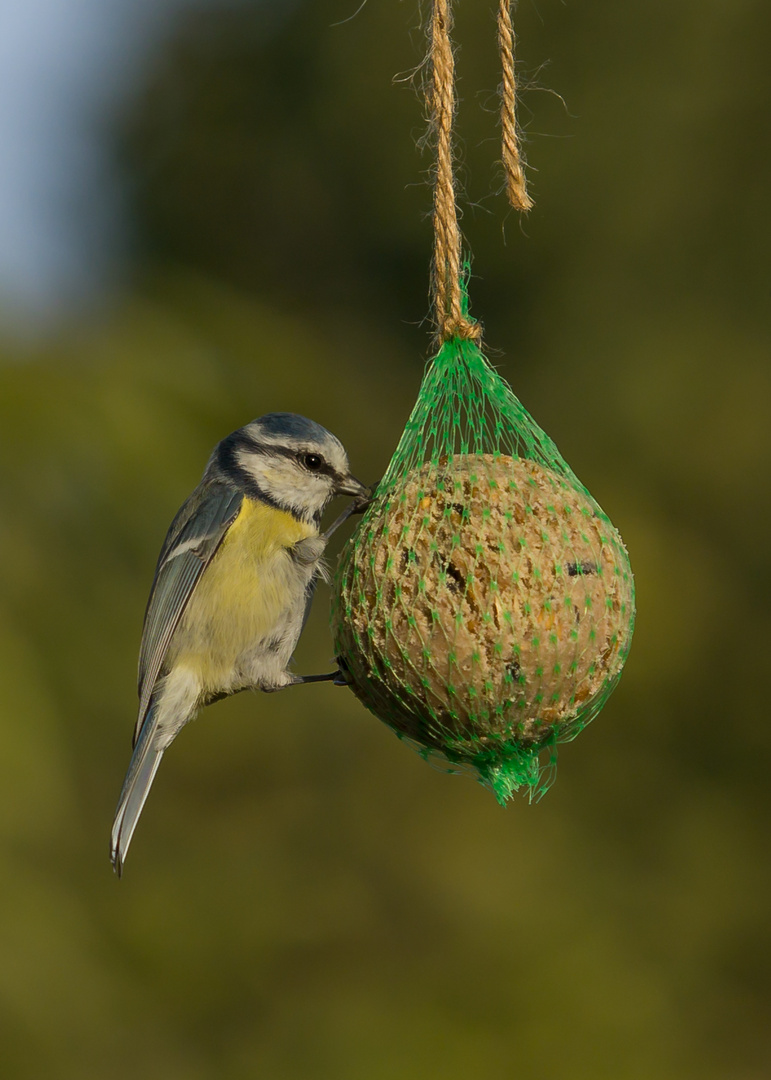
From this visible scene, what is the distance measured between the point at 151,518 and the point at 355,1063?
3.00m

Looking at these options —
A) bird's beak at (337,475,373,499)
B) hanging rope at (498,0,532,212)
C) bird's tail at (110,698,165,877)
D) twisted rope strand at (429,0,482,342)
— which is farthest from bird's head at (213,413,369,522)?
hanging rope at (498,0,532,212)

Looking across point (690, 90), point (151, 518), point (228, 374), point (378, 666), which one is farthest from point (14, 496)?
point (690, 90)

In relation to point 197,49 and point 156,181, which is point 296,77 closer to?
point 197,49

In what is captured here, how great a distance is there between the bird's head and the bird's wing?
86mm

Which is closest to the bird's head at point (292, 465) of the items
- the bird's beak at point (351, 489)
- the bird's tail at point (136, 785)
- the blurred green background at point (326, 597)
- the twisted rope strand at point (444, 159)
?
the bird's beak at point (351, 489)

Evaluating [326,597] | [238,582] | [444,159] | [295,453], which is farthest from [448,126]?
[326,597]

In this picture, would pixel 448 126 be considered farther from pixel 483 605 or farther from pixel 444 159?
pixel 483 605

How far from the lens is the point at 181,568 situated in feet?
11.1

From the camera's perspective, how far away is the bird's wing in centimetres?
334

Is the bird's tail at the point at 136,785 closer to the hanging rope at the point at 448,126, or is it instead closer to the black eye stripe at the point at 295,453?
the black eye stripe at the point at 295,453

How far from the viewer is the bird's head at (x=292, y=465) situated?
10.6ft

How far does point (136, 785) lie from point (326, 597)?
2.32m

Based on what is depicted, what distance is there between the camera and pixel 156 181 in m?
8.23

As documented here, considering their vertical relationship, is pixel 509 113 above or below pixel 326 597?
above
